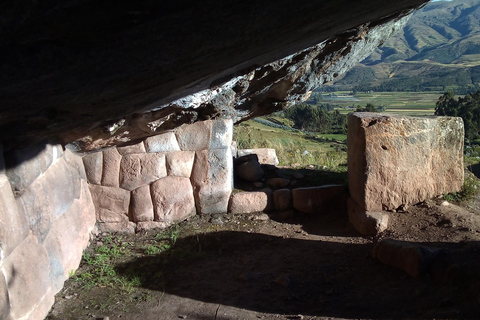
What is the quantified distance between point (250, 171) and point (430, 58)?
8110 centimetres

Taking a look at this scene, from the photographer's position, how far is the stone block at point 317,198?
541cm

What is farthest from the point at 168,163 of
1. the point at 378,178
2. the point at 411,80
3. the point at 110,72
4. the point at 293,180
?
the point at 411,80

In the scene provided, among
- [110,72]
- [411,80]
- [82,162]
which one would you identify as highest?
[110,72]

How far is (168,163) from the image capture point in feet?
16.5

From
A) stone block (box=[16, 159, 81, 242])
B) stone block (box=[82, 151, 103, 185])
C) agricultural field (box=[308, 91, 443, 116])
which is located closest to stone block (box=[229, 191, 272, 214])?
stone block (box=[82, 151, 103, 185])

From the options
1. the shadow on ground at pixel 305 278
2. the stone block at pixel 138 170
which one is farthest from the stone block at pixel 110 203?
the shadow on ground at pixel 305 278

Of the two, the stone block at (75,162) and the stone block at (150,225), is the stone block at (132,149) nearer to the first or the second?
the stone block at (75,162)

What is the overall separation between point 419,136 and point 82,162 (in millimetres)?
3793

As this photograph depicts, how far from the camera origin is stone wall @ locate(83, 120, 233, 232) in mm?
4871

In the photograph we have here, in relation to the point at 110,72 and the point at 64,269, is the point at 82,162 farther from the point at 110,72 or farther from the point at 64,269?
the point at 110,72

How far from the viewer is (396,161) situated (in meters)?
4.72

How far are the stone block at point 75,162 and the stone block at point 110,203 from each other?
0.23 meters

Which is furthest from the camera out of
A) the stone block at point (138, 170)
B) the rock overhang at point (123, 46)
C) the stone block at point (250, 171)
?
the stone block at point (250, 171)

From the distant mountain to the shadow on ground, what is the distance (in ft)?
152
